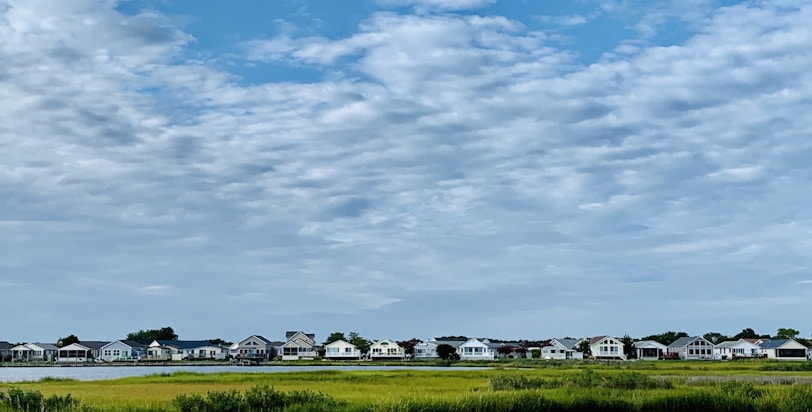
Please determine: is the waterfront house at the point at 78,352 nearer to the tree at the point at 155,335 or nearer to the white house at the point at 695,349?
the tree at the point at 155,335

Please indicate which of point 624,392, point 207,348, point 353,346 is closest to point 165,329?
point 207,348

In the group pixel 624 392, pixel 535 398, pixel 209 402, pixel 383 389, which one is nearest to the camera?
pixel 209 402

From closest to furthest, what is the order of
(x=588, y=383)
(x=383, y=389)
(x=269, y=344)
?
(x=588, y=383) → (x=383, y=389) → (x=269, y=344)

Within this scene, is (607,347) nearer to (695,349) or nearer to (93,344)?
(695,349)

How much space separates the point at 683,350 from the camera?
464 ft

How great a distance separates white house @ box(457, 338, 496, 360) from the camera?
5467 inches

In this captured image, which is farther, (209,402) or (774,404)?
(774,404)

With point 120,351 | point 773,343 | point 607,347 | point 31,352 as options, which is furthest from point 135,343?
point 773,343

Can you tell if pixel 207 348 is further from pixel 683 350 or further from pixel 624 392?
pixel 624 392

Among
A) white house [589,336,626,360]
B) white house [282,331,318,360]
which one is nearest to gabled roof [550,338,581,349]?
white house [589,336,626,360]

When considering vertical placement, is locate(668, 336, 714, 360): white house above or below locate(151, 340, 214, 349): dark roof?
below

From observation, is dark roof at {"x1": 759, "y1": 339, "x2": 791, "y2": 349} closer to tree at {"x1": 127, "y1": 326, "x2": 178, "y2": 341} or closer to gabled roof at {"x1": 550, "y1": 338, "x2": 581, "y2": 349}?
gabled roof at {"x1": 550, "y1": 338, "x2": 581, "y2": 349}

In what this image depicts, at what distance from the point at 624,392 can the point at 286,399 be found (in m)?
15.2

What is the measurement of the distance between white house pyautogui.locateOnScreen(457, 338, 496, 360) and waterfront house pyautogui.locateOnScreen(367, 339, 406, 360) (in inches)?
421
